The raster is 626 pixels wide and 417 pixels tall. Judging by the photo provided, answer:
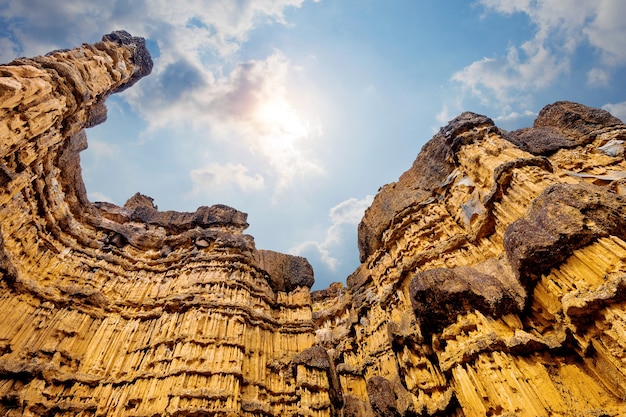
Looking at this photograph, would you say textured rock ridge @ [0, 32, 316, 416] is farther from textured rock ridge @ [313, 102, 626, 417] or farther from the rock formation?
textured rock ridge @ [313, 102, 626, 417]

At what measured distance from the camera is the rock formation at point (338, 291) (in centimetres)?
863

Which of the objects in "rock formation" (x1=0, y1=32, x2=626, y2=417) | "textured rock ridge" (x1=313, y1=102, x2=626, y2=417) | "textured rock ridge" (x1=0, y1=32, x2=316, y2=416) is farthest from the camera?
"textured rock ridge" (x1=0, y1=32, x2=316, y2=416)

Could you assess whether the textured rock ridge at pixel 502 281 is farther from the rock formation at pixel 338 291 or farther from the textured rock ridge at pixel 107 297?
the textured rock ridge at pixel 107 297

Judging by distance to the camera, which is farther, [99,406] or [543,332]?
[99,406]

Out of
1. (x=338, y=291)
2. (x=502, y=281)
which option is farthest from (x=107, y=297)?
(x=502, y=281)

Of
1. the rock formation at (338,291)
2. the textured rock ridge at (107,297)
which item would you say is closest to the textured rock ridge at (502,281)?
the rock formation at (338,291)

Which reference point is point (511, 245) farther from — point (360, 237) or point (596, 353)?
point (360, 237)

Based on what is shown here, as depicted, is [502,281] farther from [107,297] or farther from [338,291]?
[107,297]

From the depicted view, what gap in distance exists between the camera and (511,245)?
10148 mm

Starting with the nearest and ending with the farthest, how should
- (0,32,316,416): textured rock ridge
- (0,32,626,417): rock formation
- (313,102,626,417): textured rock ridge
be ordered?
(313,102,626,417): textured rock ridge → (0,32,626,417): rock formation → (0,32,316,416): textured rock ridge

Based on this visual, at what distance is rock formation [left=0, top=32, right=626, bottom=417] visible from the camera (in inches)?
340

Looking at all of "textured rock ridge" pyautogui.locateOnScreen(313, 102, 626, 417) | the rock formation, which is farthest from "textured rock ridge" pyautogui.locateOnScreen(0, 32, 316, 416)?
"textured rock ridge" pyautogui.locateOnScreen(313, 102, 626, 417)

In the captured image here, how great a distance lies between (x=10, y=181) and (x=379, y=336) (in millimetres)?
20198

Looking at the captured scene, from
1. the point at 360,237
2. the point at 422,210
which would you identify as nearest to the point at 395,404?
the point at 422,210
